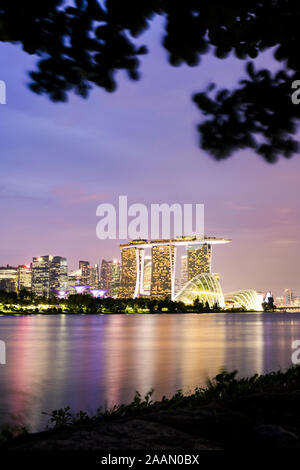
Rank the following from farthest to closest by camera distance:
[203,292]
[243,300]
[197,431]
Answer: [243,300] < [203,292] < [197,431]

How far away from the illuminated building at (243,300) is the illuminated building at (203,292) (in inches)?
658

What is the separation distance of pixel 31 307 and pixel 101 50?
13592cm

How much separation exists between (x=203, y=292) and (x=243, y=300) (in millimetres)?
28550

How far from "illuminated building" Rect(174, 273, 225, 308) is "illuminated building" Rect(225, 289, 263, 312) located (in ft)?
54.9

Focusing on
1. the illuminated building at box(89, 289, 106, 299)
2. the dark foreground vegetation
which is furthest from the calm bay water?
the illuminated building at box(89, 289, 106, 299)

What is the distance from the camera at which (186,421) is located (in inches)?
220

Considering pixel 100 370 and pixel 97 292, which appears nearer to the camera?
pixel 100 370

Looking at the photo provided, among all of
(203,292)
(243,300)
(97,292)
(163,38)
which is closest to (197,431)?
(163,38)

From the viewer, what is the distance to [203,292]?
16175 centimetres

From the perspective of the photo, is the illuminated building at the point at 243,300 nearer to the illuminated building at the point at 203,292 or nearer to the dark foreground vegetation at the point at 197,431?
the illuminated building at the point at 203,292

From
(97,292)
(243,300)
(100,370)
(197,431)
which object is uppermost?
(197,431)

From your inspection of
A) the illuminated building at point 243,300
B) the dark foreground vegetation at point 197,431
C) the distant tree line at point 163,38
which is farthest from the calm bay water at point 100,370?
the illuminated building at point 243,300

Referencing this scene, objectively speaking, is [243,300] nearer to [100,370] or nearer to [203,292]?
[203,292]

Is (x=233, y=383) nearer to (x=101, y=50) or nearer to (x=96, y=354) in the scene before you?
(x=101, y=50)
